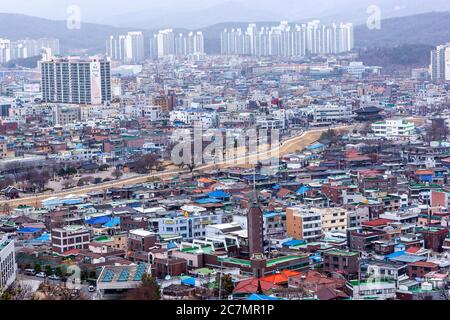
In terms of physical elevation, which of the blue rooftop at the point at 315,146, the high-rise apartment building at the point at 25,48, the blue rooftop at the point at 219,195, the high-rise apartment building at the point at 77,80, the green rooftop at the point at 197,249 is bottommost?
the green rooftop at the point at 197,249

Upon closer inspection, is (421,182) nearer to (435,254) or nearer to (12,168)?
(435,254)

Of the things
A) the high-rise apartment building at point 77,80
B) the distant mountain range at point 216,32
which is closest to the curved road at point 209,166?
the high-rise apartment building at point 77,80

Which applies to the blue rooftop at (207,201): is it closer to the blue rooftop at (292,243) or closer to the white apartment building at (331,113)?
the blue rooftop at (292,243)

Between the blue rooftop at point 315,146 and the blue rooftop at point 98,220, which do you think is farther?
the blue rooftop at point 315,146
